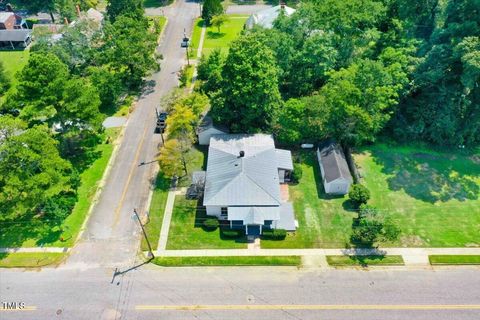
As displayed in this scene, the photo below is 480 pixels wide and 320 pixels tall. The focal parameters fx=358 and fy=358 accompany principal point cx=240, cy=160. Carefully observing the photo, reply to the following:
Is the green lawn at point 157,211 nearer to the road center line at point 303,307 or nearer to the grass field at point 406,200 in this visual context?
the road center line at point 303,307

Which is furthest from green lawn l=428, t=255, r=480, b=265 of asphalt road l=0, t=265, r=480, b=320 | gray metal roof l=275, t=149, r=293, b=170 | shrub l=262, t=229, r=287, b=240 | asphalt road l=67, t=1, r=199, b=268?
asphalt road l=67, t=1, r=199, b=268

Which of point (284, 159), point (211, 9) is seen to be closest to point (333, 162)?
point (284, 159)

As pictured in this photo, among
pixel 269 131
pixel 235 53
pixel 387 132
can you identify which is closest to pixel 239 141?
pixel 269 131

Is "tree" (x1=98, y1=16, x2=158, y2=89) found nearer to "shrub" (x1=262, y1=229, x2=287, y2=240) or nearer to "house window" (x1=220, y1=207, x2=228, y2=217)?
"house window" (x1=220, y1=207, x2=228, y2=217)

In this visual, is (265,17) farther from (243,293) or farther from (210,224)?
(243,293)

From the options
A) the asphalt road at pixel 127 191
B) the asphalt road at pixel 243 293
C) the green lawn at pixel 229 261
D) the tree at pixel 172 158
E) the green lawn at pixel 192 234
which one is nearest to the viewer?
the asphalt road at pixel 243 293

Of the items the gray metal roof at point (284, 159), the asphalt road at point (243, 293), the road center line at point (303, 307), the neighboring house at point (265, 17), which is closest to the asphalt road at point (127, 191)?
the asphalt road at point (243, 293)
